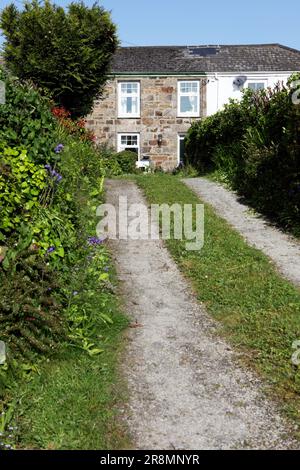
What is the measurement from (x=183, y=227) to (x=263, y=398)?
5.27 m

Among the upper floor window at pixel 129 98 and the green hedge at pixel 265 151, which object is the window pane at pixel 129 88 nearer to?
the upper floor window at pixel 129 98

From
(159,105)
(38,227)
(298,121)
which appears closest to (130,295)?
(38,227)

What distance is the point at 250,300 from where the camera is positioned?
5879 millimetres

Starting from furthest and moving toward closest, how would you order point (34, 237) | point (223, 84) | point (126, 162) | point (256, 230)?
point (223, 84) < point (126, 162) < point (256, 230) < point (34, 237)

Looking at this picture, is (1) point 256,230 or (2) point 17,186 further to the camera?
(1) point 256,230

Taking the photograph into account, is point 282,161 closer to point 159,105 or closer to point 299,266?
point 299,266

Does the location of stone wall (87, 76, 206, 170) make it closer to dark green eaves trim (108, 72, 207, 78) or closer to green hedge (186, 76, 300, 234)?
dark green eaves trim (108, 72, 207, 78)

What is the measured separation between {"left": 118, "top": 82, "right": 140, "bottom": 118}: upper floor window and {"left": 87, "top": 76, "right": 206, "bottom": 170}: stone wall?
0.23 metres

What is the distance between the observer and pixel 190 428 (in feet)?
11.8

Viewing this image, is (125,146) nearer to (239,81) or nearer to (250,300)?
(239,81)

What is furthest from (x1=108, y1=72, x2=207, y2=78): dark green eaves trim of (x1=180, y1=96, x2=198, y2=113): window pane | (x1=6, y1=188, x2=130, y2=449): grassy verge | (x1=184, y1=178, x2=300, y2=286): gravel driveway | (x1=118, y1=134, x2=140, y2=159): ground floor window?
(x1=6, y1=188, x2=130, y2=449): grassy verge

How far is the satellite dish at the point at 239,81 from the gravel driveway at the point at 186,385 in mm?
23007

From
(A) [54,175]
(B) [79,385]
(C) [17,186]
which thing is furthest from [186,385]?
(A) [54,175]

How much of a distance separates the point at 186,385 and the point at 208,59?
26.3 metres
